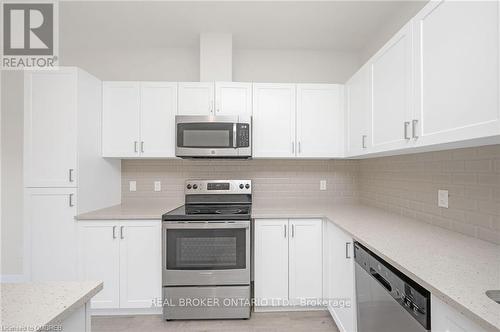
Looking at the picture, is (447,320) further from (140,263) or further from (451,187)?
(140,263)

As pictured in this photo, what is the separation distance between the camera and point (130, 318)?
2.23 metres

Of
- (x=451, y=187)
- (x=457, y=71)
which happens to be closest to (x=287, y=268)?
(x=451, y=187)

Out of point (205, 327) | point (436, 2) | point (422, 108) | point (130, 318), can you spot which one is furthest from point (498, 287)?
point (130, 318)

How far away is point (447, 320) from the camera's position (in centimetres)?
86

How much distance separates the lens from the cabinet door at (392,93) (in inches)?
59.4

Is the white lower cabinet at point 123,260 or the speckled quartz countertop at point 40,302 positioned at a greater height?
→ the speckled quartz countertop at point 40,302

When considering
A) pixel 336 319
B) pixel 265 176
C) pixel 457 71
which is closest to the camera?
pixel 457 71

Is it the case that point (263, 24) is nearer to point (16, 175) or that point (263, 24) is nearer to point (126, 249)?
point (126, 249)

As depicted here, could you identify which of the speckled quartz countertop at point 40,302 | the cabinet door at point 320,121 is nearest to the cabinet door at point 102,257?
the speckled quartz countertop at point 40,302

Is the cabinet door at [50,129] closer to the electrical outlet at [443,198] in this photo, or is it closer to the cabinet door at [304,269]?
the cabinet door at [304,269]

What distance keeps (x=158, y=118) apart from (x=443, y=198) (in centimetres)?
246

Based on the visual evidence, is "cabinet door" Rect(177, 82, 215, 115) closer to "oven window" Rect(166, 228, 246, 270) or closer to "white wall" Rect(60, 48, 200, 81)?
"white wall" Rect(60, 48, 200, 81)

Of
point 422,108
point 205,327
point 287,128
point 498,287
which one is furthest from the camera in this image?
point 287,128

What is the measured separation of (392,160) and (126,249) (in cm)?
247
